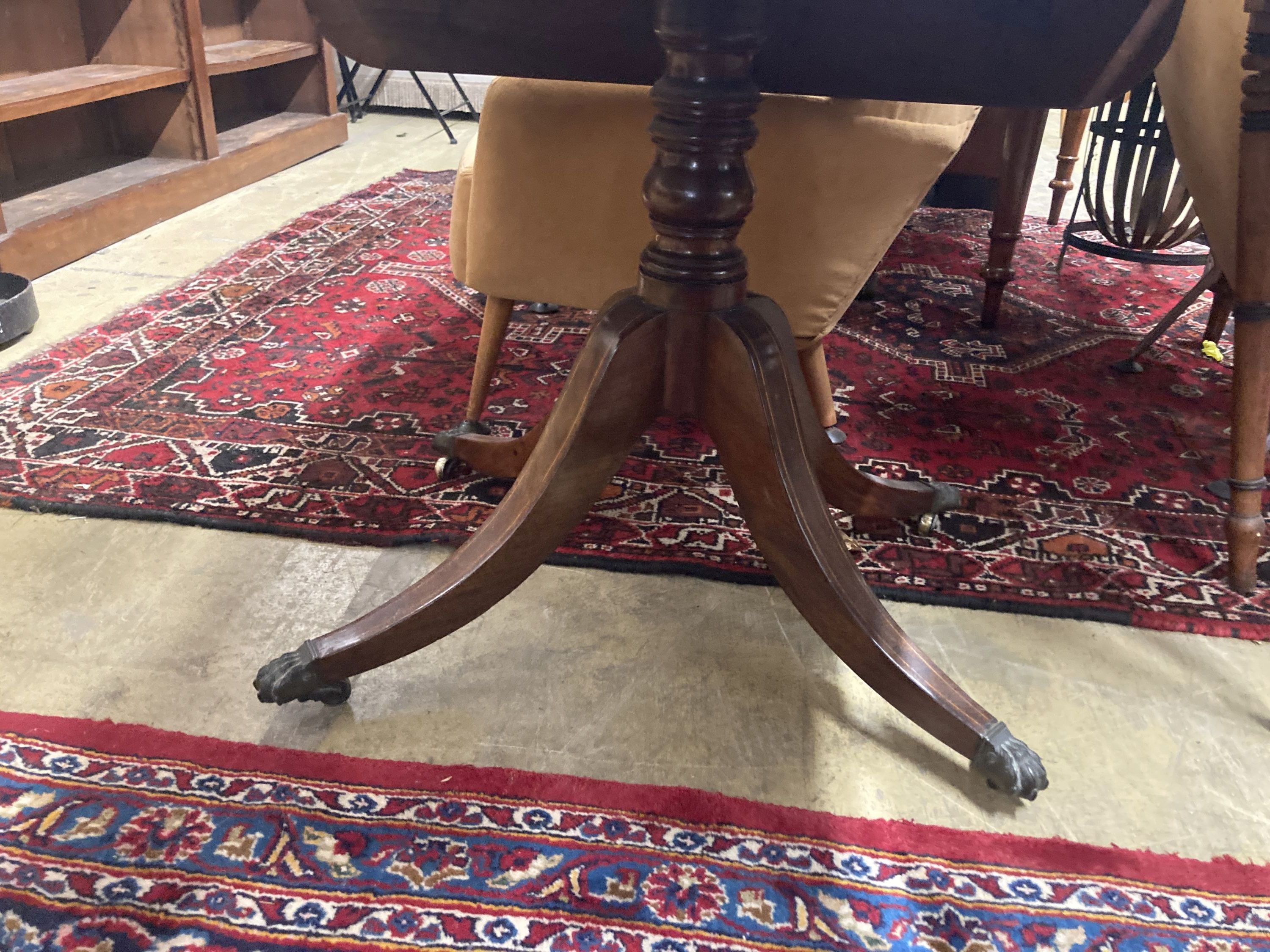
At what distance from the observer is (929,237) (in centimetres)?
269

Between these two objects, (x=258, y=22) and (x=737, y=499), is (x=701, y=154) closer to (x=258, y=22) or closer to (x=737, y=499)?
(x=737, y=499)

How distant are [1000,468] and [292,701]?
43.1 inches

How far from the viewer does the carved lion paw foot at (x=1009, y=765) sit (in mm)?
831

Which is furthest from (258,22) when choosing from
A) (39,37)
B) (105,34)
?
(39,37)

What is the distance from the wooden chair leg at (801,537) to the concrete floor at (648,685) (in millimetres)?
63

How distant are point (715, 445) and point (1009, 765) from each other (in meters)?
0.41

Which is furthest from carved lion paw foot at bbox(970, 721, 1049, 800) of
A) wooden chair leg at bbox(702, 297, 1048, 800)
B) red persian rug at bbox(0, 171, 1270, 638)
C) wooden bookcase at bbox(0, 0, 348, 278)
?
wooden bookcase at bbox(0, 0, 348, 278)

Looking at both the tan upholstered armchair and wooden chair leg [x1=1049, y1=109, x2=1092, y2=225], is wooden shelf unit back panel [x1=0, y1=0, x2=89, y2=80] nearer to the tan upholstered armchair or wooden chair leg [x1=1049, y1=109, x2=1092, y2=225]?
the tan upholstered armchair

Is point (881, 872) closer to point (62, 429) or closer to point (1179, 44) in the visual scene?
point (1179, 44)

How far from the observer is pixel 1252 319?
1.10 meters

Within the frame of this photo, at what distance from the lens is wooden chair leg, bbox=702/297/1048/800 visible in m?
0.87

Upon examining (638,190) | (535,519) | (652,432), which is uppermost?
(638,190)

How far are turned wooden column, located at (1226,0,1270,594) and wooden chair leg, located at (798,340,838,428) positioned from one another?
1.69 ft

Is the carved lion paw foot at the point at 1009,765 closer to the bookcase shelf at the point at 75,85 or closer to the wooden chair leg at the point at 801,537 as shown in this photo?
the wooden chair leg at the point at 801,537
